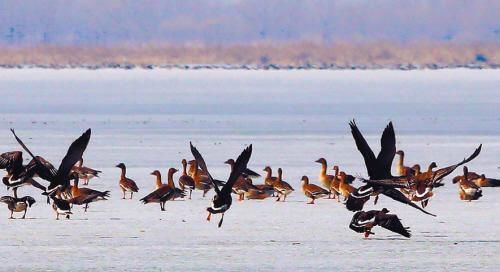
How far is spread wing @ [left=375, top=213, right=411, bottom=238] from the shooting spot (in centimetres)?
1127

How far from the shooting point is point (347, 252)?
10586mm

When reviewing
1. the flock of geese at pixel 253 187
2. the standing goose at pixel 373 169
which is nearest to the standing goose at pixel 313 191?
the flock of geese at pixel 253 187

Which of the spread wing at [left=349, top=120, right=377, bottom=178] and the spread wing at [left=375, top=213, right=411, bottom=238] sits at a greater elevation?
the spread wing at [left=349, top=120, right=377, bottom=178]

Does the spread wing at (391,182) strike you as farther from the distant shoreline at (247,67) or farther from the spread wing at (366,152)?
the distant shoreline at (247,67)

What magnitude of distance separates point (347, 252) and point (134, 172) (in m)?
6.78

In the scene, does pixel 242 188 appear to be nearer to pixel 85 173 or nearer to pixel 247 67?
pixel 85 173

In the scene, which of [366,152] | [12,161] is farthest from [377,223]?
[12,161]

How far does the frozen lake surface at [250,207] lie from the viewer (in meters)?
10.3

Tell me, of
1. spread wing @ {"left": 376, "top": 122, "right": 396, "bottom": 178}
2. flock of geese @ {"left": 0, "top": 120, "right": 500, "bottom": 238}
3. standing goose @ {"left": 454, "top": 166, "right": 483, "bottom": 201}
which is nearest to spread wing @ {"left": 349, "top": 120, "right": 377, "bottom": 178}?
flock of geese @ {"left": 0, "top": 120, "right": 500, "bottom": 238}

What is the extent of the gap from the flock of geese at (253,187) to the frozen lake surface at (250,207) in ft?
0.48

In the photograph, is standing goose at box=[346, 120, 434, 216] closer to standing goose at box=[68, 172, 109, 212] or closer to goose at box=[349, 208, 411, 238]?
goose at box=[349, 208, 411, 238]

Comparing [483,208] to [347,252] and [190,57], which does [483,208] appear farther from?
[190,57]

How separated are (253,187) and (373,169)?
2.23m

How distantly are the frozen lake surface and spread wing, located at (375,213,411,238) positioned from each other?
10cm
